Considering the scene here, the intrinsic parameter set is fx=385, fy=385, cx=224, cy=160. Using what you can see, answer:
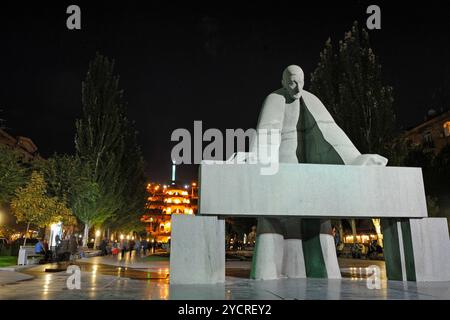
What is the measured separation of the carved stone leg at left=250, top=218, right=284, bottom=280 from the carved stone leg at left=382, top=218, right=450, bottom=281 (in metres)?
2.22

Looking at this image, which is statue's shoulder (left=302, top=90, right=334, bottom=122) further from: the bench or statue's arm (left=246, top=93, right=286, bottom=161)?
the bench

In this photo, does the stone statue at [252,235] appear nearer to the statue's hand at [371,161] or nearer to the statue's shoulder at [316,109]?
the statue's shoulder at [316,109]

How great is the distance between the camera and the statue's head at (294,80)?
8.35 m

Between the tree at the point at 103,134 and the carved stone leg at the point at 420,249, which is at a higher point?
the tree at the point at 103,134

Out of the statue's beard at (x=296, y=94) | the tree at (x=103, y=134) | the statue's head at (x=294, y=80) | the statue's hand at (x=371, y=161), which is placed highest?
the tree at (x=103, y=134)

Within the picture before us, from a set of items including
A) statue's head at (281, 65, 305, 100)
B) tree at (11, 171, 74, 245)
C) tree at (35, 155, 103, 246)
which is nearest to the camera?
statue's head at (281, 65, 305, 100)

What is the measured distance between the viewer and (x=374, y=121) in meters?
28.8

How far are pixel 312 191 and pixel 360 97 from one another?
24.6 m

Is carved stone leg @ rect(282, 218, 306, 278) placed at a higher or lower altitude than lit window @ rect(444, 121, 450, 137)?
lower

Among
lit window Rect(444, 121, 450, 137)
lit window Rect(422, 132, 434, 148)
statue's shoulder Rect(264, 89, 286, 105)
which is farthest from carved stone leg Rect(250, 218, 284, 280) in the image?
lit window Rect(422, 132, 434, 148)

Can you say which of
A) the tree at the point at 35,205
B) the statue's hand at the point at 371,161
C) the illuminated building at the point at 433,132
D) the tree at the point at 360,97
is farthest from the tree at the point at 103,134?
the illuminated building at the point at 433,132

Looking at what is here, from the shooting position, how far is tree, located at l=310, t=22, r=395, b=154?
94.0 feet

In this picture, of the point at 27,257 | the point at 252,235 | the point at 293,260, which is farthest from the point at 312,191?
the point at 252,235
